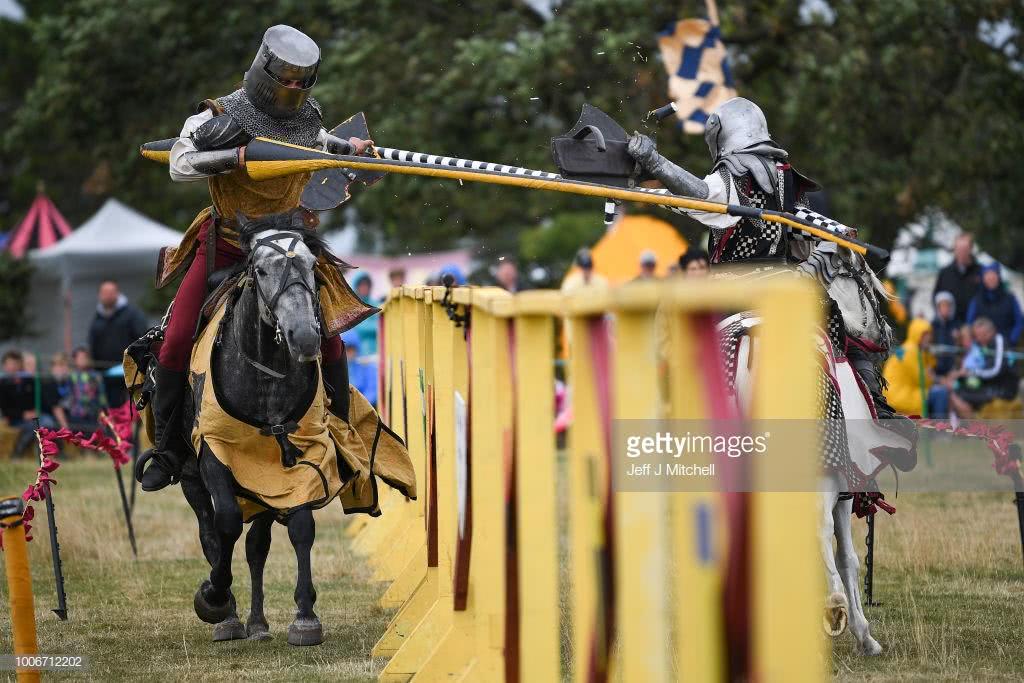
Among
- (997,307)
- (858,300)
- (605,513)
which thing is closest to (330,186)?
(858,300)

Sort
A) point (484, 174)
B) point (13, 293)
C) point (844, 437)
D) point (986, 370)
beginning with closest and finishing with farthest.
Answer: point (484, 174)
point (844, 437)
point (986, 370)
point (13, 293)

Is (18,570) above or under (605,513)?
under

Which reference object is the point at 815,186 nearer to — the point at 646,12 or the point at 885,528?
the point at 885,528

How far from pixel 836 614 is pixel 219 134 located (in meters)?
3.06

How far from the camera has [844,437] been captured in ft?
20.6

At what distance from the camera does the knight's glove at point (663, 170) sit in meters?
6.26

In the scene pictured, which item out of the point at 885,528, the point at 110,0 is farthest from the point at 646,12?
the point at 885,528

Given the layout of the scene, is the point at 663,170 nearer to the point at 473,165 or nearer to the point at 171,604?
the point at 473,165

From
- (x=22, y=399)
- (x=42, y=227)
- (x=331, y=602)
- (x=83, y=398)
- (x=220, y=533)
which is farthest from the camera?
(x=42, y=227)

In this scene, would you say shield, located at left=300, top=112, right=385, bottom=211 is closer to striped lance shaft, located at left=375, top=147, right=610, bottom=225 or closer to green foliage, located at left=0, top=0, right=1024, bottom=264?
striped lance shaft, located at left=375, top=147, right=610, bottom=225

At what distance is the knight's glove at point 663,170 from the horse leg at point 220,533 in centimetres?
208

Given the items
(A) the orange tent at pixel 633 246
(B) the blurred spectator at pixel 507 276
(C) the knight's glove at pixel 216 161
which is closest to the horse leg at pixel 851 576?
(C) the knight's glove at pixel 216 161

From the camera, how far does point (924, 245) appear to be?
27234mm

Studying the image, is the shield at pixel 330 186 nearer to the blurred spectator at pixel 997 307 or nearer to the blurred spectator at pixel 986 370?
the blurred spectator at pixel 986 370
